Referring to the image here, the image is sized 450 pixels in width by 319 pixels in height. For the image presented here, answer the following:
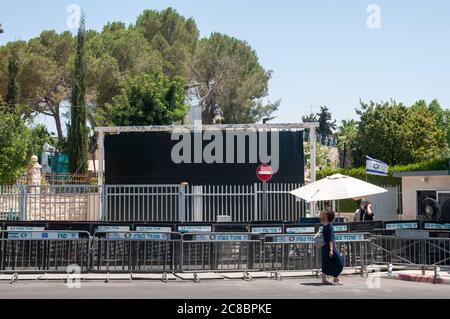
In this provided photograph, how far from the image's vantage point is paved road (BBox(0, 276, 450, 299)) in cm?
1220

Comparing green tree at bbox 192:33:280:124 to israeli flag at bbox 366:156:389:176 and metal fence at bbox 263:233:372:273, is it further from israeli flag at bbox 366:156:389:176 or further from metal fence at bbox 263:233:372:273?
metal fence at bbox 263:233:372:273

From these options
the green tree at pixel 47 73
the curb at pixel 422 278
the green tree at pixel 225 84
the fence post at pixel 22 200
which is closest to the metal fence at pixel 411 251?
the curb at pixel 422 278

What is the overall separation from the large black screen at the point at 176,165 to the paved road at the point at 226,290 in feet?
42.6

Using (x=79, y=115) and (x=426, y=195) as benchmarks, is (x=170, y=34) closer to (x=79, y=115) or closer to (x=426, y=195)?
(x=79, y=115)

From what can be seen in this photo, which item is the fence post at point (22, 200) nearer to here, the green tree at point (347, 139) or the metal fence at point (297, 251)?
the metal fence at point (297, 251)

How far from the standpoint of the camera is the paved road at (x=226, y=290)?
12.2 metres

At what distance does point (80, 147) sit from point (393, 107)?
1005 inches

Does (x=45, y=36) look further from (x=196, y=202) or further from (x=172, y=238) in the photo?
(x=172, y=238)

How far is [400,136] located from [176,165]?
30764 mm

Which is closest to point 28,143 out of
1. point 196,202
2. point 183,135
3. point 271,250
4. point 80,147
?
point 80,147

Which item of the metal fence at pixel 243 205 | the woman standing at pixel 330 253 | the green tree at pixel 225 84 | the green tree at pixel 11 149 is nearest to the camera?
the woman standing at pixel 330 253

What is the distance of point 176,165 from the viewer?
27.7 meters

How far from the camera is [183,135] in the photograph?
27.6 m

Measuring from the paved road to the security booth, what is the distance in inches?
446
